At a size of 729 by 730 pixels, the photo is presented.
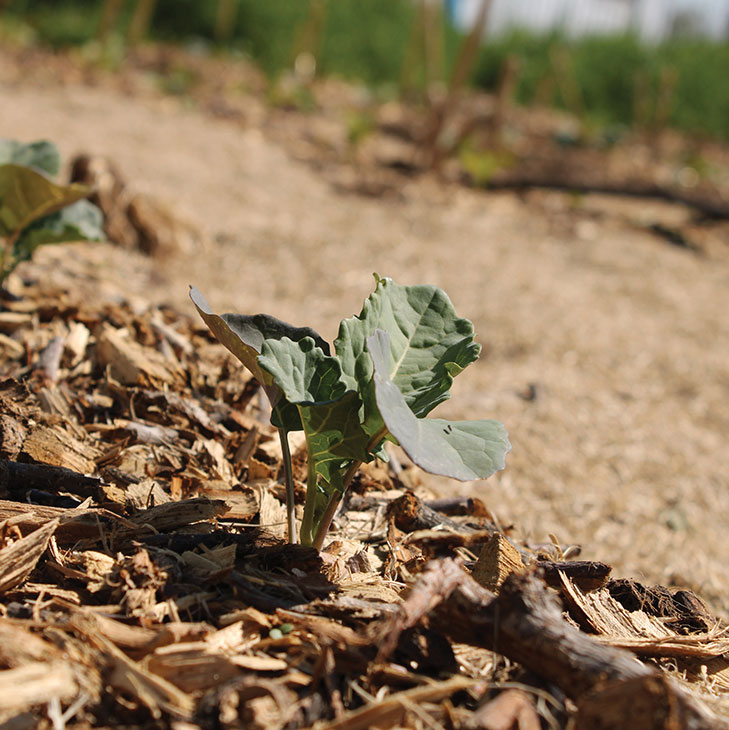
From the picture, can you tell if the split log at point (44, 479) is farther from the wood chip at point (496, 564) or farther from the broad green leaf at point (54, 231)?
the broad green leaf at point (54, 231)

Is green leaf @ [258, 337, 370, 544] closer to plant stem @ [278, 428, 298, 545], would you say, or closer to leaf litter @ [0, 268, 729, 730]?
plant stem @ [278, 428, 298, 545]

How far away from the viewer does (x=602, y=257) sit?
15.4ft

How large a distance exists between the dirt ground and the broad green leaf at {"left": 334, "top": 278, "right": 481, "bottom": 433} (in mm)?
779

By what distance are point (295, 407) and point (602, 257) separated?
384 centimetres

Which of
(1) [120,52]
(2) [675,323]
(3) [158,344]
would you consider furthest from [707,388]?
(1) [120,52]

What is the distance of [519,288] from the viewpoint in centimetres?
404

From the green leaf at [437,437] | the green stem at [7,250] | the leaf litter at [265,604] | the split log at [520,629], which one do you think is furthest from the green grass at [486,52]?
the split log at [520,629]

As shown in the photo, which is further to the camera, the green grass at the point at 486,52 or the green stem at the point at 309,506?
the green grass at the point at 486,52

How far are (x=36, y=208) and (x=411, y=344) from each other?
130 centimetres

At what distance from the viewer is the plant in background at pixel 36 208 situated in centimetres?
205

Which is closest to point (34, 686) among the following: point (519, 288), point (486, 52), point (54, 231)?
point (54, 231)

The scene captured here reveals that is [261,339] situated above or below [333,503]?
above

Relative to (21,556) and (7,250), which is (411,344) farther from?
(7,250)

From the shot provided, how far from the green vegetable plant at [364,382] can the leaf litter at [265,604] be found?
0.17m
